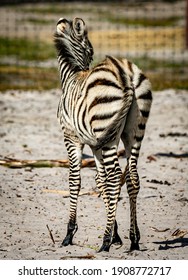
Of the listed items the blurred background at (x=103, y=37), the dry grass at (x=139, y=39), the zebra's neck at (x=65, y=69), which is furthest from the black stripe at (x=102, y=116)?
the dry grass at (x=139, y=39)

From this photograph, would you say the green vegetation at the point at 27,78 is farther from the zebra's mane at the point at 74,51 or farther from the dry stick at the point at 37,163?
the zebra's mane at the point at 74,51

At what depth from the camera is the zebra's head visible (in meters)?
8.13

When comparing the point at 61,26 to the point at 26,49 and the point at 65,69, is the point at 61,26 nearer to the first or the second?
the point at 65,69

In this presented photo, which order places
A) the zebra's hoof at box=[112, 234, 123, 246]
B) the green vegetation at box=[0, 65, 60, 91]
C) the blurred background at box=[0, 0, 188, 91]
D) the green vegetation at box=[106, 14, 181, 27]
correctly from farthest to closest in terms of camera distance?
1. the green vegetation at box=[106, 14, 181, 27]
2. the blurred background at box=[0, 0, 188, 91]
3. the green vegetation at box=[0, 65, 60, 91]
4. the zebra's hoof at box=[112, 234, 123, 246]

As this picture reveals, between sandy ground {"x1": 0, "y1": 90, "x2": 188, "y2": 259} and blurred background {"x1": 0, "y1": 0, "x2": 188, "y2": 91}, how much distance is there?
14.7 feet

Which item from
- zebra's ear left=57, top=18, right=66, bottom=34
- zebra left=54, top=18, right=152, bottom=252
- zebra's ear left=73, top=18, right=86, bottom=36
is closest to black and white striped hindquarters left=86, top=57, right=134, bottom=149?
zebra left=54, top=18, right=152, bottom=252

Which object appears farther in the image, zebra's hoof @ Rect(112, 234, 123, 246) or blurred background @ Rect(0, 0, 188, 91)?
blurred background @ Rect(0, 0, 188, 91)

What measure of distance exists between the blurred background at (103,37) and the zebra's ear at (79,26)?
8.96 meters

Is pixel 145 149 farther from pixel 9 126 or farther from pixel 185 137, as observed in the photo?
pixel 9 126

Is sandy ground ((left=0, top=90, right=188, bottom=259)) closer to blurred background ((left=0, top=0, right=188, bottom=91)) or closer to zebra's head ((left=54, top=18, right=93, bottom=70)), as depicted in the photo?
zebra's head ((left=54, top=18, right=93, bottom=70))

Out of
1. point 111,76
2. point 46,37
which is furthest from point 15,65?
point 111,76

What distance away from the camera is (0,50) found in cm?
2381
